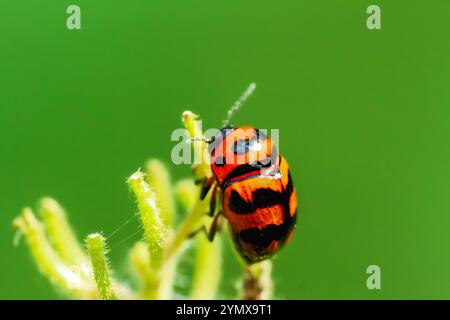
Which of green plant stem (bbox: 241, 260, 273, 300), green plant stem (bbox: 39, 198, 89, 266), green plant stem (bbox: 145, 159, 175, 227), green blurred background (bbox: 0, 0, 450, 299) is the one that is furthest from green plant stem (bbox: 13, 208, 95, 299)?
Answer: green blurred background (bbox: 0, 0, 450, 299)

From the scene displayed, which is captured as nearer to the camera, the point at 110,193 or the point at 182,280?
the point at 182,280

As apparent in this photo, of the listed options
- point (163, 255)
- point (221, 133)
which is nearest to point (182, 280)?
point (163, 255)

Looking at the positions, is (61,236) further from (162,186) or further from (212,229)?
(212,229)

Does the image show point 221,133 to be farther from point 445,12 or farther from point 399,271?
point 445,12

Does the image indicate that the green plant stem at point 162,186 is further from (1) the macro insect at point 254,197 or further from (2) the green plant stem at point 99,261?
(2) the green plant stem at point 99,261

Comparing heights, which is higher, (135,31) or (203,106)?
(135,31)

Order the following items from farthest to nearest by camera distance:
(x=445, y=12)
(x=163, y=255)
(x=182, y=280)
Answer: (x=445, y=12)
(x=182, y=280)
(x=163, y=255)

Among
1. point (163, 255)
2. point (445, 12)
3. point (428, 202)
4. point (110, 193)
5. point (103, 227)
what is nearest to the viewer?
point (163, 255)

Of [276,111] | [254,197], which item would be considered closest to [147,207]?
[254,197]

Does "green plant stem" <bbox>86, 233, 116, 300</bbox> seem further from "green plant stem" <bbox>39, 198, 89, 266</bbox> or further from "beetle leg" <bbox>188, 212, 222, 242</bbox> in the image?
"beetle leg" <bbox>188, 212, 222, 242</bbox>
